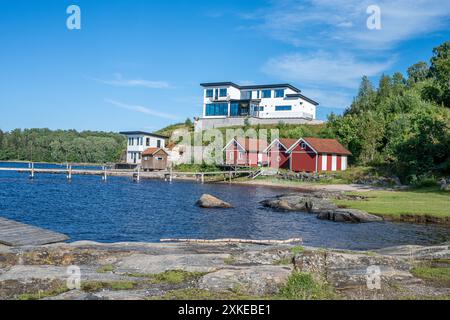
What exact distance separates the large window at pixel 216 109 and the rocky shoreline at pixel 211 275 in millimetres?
86336

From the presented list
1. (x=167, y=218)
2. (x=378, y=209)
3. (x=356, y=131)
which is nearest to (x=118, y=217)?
(x=167, y=218)

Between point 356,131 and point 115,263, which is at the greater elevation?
point 356,131

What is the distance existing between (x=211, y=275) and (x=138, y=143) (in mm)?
81899

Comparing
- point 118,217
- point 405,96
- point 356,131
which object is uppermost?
point 405,96

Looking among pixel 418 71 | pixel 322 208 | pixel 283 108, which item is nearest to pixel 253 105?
pixel 283 108

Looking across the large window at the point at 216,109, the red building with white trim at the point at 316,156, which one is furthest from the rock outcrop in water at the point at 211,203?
the large window at the point at 216,109

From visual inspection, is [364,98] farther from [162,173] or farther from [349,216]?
[349,216]

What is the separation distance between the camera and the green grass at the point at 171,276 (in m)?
10.6

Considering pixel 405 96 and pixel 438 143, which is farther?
pixel 405 96

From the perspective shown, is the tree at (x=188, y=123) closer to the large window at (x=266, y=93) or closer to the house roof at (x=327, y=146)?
the large window at (x=266, y=93)

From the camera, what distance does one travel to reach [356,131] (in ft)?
246

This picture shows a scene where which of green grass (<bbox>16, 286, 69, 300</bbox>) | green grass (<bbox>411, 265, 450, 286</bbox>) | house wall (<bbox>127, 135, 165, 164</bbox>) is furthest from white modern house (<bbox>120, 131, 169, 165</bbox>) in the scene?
green grass (<bbox>16, 286, 69, 300</bbox>)

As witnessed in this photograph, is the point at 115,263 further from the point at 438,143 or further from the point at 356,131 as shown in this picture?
the point at 356,131
